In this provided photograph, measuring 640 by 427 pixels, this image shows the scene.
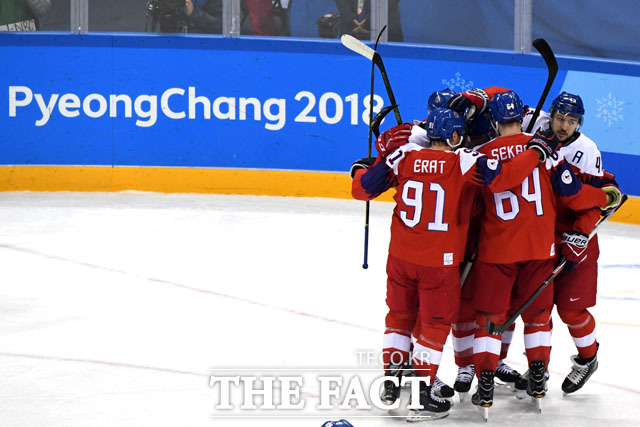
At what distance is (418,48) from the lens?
9719mm

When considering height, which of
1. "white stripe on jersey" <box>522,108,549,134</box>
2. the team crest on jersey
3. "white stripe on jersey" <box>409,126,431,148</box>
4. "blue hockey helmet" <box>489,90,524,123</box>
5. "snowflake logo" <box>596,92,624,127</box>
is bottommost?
the team crest on jersey

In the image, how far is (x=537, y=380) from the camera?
188 inches

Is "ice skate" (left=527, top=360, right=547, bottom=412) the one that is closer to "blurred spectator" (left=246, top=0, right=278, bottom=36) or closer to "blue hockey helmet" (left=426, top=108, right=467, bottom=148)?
"blue hockey helmet" (left=426, top=108, right=467, bottom=148)

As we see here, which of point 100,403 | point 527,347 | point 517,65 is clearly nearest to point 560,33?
point 517,65

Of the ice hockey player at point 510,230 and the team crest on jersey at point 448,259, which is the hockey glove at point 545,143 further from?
the team crest on jersey at point 448,259

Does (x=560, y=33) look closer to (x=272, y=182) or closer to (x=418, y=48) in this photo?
(x=418, y=48)

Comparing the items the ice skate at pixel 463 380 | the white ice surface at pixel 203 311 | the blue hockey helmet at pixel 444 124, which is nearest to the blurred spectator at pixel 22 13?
the white ice surface at pixel 203 311

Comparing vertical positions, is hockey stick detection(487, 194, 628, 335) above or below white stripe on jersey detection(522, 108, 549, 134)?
below

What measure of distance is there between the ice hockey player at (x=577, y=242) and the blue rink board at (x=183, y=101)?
16.5 feet

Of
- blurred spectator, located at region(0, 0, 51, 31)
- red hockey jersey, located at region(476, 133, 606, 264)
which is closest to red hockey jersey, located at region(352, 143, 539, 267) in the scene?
red hockey jersey, located at region(476, 133, 606, 264)

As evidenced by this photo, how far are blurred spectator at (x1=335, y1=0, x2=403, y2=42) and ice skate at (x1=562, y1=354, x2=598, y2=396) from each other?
5.30 metres

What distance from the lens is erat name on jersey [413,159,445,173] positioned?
14.9ft

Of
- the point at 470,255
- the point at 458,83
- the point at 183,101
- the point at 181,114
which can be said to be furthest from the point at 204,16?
the point at 470,255

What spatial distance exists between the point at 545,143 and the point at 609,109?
484 centimetres
